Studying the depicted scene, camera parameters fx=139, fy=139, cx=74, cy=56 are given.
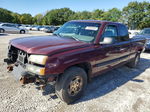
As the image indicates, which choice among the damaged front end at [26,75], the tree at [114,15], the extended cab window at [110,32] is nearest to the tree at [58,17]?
the tree at [114,15]

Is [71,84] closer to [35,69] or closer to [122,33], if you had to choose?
[35,69]

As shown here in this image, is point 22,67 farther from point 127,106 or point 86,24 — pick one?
point 127,106

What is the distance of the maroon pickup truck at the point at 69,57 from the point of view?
256 centimetres

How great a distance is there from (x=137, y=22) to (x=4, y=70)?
45431mm

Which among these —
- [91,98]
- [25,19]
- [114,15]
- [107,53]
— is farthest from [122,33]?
[25,19]

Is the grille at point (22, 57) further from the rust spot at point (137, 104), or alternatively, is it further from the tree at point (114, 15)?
the tree at point (114, 15)

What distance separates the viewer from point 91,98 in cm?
336

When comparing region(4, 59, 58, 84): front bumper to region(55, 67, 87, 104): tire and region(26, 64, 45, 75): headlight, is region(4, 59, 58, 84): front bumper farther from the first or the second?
region(55, 67, 87, 104): tire

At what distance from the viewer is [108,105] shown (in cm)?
312

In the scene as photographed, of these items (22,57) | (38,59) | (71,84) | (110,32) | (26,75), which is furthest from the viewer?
(110,32)

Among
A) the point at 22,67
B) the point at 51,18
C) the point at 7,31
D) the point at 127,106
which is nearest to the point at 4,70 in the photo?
the point at 22,67

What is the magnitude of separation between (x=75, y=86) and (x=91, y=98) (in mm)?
570

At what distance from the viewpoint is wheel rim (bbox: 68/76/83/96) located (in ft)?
9.90

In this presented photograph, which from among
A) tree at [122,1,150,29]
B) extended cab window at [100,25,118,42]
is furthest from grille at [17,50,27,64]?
tree at [122,1,150,29]
